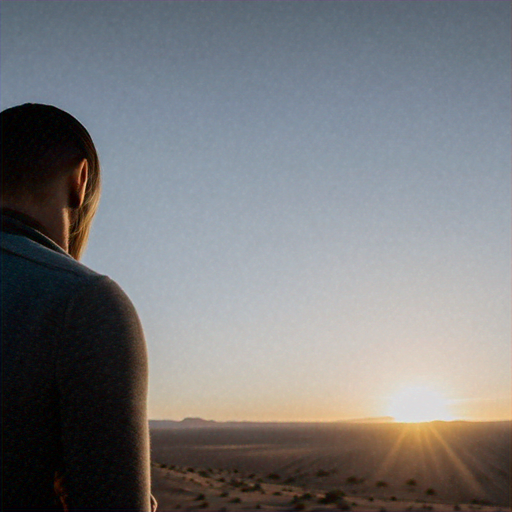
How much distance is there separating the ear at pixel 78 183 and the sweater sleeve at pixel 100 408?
14.8 inches

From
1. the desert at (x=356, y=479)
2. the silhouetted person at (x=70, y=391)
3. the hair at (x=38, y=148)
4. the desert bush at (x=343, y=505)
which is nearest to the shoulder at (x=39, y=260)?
the silhouetted person at (x=70, y=391)

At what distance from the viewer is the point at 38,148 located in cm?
145

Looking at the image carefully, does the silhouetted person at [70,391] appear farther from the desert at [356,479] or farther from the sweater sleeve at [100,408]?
the desert at [356,479]

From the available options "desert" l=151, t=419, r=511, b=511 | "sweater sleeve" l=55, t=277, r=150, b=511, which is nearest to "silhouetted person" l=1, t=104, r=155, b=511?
"sweater sleeve" l=55, t=277, r=150, b=511

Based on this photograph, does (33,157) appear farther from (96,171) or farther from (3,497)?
(3,497)

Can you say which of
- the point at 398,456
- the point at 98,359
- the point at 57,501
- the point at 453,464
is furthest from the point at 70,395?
the point at 398,456

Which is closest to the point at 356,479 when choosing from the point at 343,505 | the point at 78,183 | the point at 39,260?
the point at 343,505

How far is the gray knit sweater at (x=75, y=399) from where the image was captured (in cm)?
115

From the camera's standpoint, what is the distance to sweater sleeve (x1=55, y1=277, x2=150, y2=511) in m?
1.15

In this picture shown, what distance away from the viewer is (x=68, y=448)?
3.79ft

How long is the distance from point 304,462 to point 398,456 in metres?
7.35

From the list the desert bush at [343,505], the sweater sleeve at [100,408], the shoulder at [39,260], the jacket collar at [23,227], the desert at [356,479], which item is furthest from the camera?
the desert at [356,479]

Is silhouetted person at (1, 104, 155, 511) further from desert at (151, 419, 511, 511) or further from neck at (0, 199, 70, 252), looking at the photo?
desert at (151, 419, 511, 511)

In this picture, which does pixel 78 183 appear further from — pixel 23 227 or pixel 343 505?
pixel 343 505
